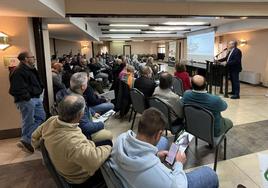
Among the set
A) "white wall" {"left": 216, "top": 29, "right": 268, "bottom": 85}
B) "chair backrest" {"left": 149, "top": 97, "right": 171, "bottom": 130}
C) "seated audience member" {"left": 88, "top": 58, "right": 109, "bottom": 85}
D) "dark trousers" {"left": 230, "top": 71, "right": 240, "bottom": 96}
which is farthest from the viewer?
"seated audience member" {"left": 88, "top": 58, "right": 109, "bottom": 85}

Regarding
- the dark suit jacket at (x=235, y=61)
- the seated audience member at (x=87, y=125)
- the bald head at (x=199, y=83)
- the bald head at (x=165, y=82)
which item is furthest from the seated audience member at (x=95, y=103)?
the dark suit jacket at (x=235, y=61)

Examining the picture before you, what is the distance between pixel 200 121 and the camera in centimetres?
233

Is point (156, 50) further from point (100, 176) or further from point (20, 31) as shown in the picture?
point (100, 176)

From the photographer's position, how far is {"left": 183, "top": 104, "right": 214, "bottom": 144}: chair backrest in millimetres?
2213

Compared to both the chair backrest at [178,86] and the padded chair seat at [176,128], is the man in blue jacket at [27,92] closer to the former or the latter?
the padded chair seat at [176,128]

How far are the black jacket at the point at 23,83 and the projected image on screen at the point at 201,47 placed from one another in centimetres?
779

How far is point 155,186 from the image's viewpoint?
1123 millimetres

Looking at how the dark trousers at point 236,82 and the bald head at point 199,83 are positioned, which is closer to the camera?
the bald head at point 199,83

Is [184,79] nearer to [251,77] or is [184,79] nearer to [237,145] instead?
[237,145]

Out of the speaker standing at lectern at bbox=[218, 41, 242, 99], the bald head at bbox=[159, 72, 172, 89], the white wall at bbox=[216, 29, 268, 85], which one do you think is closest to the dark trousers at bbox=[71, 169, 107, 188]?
the bald head at bbox=[159, 72, 172, 89]

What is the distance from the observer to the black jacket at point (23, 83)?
2844 mm

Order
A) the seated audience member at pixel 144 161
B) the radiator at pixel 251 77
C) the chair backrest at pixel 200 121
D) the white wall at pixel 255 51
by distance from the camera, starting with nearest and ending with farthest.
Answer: the seated audience member at pixel 144 161
the chair backrest at pixel 200 121
the white wall at pixel 255 51
the radiator at pixel 251 77

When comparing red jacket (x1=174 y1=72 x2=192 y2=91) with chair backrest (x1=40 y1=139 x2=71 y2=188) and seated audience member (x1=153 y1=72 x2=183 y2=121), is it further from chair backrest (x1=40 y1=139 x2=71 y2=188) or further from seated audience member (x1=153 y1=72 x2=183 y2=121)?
chair backrest (x1=40 y1=139 x2=71 y2=188)

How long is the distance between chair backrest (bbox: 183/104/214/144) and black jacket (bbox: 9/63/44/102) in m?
2.09
